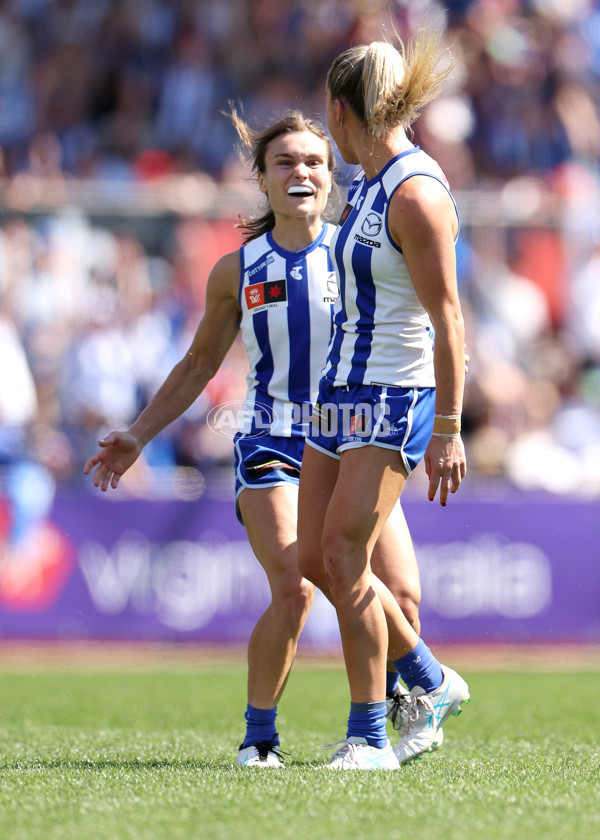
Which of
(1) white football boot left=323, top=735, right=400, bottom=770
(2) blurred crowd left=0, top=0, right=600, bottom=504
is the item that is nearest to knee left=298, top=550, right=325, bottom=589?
(1) white football boot left=323, top=735, right=400, bottom=770

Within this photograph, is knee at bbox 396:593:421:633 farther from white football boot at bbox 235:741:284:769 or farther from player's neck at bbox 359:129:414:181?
player's neck at bbox 359:129:414:181

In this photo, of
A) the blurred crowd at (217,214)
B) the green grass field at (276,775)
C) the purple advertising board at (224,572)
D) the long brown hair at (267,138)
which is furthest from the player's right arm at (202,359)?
the blurred crowd at (217,214)

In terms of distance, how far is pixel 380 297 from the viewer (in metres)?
3.81

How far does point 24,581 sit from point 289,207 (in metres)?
4.91

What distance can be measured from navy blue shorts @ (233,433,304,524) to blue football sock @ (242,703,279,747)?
0.83 metres

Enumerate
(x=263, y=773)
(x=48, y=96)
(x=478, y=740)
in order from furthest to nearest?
1. (x=48, y=96)
2. (x=478, y=740)
3. (x=263, y=773)

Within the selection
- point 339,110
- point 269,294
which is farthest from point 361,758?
point 339,110

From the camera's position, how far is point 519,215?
10445mm

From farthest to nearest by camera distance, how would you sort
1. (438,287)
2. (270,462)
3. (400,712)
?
(270,462), (400,712), (438,287)

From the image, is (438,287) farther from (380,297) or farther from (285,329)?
(285,329)

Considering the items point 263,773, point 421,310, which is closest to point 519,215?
point 421,310

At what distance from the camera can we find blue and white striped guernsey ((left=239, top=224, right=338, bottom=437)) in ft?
14.8

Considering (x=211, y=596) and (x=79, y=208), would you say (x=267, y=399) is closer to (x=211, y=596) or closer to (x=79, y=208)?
(x=211, y=596)

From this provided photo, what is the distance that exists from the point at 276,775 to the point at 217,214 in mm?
6982
